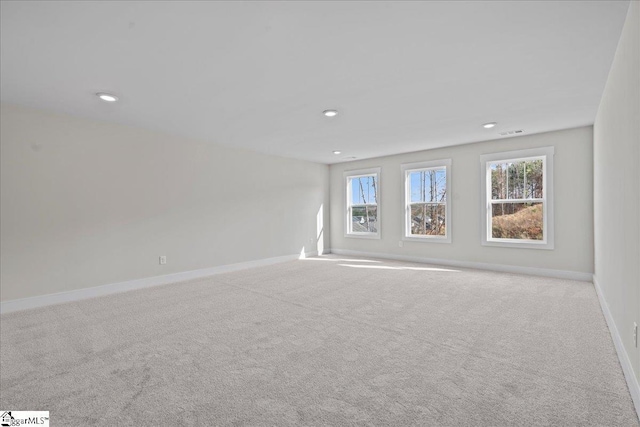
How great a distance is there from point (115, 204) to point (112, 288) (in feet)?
3.70

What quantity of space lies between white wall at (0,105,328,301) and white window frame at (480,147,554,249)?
3975 millimetres

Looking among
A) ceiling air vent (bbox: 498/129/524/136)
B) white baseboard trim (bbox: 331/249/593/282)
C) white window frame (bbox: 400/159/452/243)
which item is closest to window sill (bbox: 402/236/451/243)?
Answer: white window frame (bbox: 400/159/452/243)

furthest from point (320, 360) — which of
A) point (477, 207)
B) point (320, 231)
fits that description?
point (320, 231)

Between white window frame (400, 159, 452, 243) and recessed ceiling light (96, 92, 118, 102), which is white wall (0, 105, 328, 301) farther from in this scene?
white window frame (400, 159, 452, 243)

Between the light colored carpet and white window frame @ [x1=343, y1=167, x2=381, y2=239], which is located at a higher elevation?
white window frame @ [x1=343, y1=167, x2=381, y2=239]

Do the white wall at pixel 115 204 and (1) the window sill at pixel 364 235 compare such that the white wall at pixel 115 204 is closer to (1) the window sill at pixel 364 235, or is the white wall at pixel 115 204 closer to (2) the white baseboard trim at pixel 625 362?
(1) the window sill at pixel 364 235

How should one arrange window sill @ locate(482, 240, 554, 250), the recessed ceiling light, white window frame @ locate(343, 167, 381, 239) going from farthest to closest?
white window frame @ locate(343, 167, 381, 239)
window sill @ locate(482, 240, 554, 250)
the recessed ceiling light

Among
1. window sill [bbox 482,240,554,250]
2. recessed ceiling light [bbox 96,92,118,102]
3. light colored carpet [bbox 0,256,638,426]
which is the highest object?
recessed ceiling light [bbox 96,92,118,102]

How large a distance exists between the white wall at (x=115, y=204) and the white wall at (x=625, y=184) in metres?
5.08

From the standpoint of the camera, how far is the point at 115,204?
4.24 meters

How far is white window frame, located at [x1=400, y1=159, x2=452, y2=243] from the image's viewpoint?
19.2 ft

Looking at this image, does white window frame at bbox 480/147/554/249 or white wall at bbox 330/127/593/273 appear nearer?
white wall at bbox 330/127/593/273

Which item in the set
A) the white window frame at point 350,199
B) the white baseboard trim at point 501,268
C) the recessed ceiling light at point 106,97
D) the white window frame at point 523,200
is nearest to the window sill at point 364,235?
the white window frame at point 350,199

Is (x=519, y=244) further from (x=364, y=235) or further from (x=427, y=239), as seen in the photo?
(x=364, y=235)
